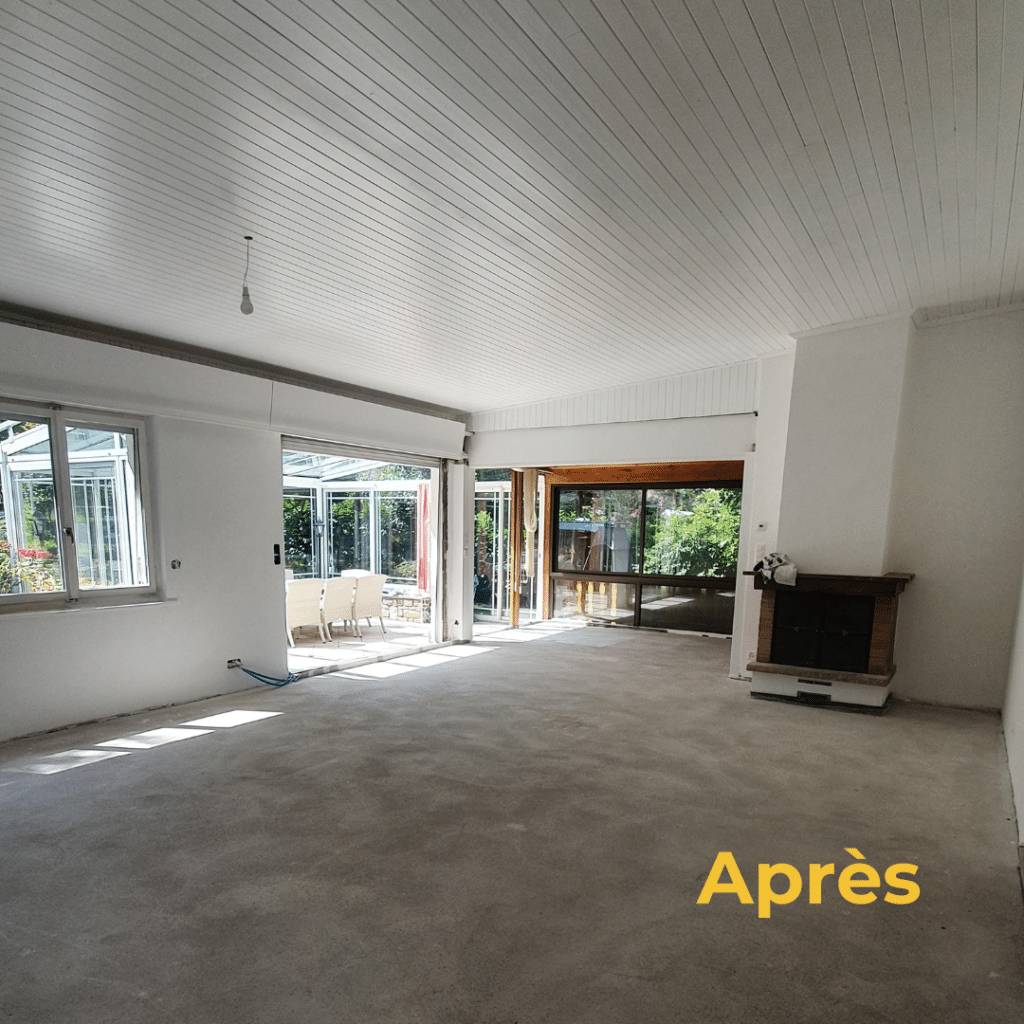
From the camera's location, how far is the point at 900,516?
5.14m

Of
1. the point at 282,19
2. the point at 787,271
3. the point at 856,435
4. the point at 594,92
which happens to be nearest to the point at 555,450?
the point at 856,435

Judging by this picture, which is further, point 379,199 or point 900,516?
point 900,516

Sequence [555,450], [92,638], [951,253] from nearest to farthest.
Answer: [951,253], [92,638], [555,450]

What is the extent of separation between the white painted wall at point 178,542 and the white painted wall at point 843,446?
407 cm

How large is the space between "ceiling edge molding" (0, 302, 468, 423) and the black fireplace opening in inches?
167

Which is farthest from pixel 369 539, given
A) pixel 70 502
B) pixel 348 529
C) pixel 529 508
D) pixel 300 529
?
pixel 70 502

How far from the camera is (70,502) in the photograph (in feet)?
13.9

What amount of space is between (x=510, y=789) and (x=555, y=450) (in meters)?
4.31

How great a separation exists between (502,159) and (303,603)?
5567mm

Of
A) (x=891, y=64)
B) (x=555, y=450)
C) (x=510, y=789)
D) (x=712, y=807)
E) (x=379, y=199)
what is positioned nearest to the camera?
(x=891, y=64)

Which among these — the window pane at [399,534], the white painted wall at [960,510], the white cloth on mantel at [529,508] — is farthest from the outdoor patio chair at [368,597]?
the white painted wall at [960,510]

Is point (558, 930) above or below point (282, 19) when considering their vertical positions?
below

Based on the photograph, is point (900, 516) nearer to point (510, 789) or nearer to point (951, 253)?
point (951, 253)

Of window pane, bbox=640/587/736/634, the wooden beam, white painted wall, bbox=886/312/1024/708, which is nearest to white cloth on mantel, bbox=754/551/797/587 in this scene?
white painted wall, bbox=886/312/1024/708
